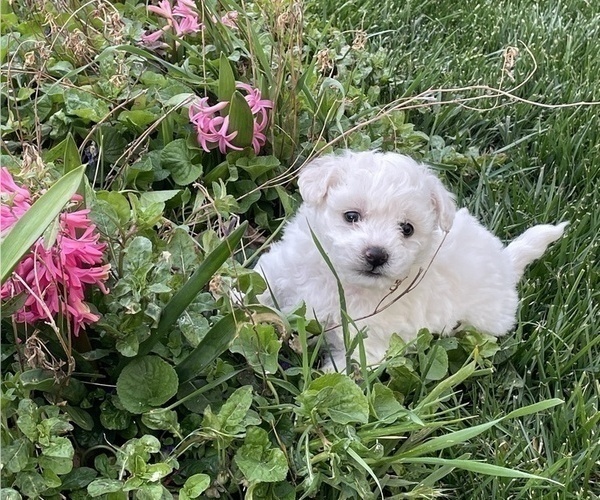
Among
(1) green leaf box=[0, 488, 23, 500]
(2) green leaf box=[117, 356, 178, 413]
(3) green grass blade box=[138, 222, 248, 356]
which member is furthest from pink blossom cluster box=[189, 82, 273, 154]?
(1) green leaf box=[0, 488, 23, 500]

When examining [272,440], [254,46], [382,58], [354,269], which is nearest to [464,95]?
[382,58]

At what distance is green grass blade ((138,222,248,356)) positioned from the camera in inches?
62.7

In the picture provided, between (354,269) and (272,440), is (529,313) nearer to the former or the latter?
(354,269)

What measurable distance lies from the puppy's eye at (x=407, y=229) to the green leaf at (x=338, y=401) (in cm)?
→ 53

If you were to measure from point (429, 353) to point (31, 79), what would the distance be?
5.78 feet

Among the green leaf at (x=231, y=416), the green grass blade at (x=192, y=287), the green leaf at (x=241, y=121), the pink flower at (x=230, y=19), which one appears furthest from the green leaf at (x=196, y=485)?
the pink flower at (x=230, y=19)

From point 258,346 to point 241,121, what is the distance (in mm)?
1007

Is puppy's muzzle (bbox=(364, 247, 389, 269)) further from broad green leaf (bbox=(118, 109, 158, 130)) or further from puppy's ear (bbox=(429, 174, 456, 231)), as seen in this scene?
broad green leaf (bbox=(118, 109, 158, 130))

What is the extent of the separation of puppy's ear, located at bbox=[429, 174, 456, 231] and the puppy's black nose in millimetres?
244

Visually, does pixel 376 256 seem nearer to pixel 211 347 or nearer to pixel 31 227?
pixel 211 347

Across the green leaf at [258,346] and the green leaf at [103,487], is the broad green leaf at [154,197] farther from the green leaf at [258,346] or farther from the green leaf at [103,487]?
the green leaf at [103,487]

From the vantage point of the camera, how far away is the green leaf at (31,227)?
1.22 m

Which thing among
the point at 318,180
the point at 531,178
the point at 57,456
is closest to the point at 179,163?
the point at 318,180

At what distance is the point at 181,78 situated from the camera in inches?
106
